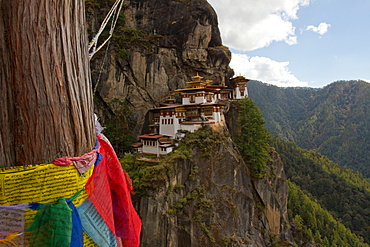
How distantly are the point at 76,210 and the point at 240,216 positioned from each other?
17.3 m

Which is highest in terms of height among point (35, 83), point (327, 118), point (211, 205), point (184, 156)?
point (35, 83)

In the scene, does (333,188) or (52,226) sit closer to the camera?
(52,226)

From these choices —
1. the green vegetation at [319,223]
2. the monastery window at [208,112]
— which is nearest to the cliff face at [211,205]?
the monastery window at [208,112]

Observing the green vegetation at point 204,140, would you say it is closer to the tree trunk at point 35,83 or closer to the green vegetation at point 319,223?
the tree trunk at point 35,83

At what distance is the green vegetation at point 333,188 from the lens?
3992 centimetres

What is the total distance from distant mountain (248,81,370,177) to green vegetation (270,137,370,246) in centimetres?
3902

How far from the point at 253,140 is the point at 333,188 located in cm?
3985

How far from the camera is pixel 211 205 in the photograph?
14.5 meters

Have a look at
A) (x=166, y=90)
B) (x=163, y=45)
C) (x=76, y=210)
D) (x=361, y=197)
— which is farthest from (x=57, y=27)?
(x=361, y=197)

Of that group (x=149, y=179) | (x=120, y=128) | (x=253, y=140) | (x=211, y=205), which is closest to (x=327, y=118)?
(x=253, y=140)

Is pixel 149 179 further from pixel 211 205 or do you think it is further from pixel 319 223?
pixel 319 223

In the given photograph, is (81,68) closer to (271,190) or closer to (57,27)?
(57,27)

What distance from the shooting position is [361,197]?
44.8 meters

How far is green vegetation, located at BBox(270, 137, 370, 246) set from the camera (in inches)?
1572
